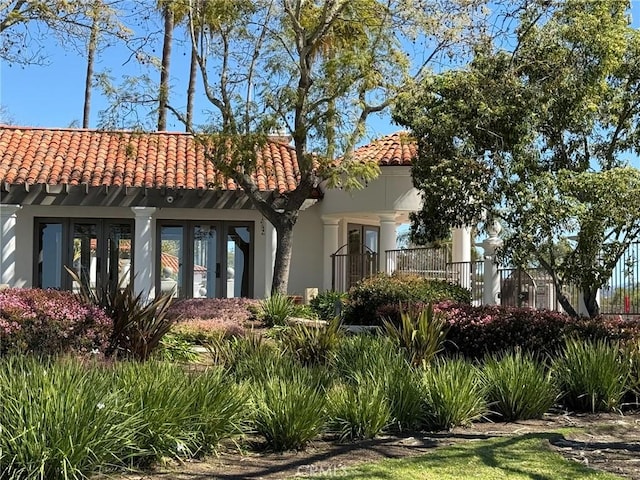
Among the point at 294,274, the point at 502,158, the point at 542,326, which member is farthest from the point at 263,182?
the point at 542,326

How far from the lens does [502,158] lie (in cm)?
1181

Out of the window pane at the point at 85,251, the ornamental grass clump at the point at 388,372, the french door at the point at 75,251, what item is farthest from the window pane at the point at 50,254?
the ornamental grass clump at the point at 388,372

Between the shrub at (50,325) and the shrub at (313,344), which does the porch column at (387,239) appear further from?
the shrub at (50,325)

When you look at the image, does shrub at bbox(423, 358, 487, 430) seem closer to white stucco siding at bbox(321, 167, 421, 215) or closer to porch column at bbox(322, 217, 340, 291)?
white stucco siding at bbox(321, 167, 421, 215)

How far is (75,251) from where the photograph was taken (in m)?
20.6

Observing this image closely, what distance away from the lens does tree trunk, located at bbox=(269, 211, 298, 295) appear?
16.7 metres

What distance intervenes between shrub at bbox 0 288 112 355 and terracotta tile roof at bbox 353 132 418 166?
10091 millimetres

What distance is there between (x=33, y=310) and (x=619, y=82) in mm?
9759

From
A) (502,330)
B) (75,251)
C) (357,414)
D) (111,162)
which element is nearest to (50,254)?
(75,251)

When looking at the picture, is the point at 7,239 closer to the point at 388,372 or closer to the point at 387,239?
the point at 387,239

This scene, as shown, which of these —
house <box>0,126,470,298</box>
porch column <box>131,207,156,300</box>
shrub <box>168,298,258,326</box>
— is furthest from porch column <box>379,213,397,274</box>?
porch column <box>131,207,156,300</box>

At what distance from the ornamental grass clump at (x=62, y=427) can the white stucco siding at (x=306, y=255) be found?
16036 mm

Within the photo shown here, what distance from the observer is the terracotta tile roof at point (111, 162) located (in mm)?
19266

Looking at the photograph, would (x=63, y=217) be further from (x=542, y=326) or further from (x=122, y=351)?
(x=542, y=326)
